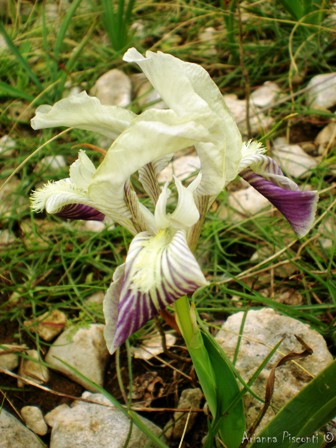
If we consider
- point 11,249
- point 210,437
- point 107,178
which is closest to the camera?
point 107,178

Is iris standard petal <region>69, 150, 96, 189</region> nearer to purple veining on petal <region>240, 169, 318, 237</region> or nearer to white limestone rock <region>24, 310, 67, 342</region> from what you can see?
purple veining on petal <region>240, 169, 318, 237</region>

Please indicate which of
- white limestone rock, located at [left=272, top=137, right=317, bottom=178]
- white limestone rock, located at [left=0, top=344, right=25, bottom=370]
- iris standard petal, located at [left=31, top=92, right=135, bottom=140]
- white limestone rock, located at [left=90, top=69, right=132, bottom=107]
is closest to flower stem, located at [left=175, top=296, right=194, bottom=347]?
iris standard petal, located at [left=31, top=92, right=135, bottom=140]

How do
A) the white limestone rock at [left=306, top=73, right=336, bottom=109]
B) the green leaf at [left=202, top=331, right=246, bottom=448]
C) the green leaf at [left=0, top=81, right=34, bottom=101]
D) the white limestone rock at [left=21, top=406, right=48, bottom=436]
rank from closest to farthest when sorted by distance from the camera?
the green leaf at [left=202, top=331, right=246, bottom=448], the white limestone rock at [left=21, top=406, right=48, bottom=436], the white limestone rock at [left=306, top=73, right=336, bottom=109], the green leaf at [left=0, top=81, right=34, bottom=101]

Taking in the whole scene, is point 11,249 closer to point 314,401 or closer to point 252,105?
point 252,105

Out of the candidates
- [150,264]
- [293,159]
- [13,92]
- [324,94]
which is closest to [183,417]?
[150,264]

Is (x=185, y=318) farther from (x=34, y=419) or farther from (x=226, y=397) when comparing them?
(x=34, y=419)

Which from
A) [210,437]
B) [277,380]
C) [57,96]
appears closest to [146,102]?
[57,96]
